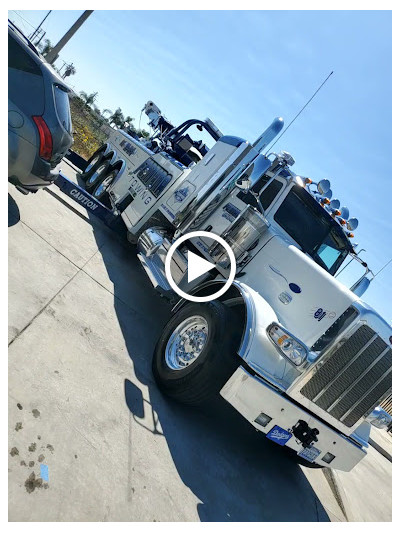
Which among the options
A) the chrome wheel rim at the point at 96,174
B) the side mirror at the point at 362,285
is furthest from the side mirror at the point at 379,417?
the chrome wheel rim at the point at 96,174

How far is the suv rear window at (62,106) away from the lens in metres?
4.41

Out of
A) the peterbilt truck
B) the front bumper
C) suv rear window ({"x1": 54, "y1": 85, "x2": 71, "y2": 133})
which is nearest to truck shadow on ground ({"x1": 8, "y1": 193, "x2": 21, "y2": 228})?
suv rear window ({"x1": 54, "y1": 85, "x2": 71, "y2": 133})

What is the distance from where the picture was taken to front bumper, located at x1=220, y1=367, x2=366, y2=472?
3494mm

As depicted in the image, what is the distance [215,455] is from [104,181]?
7.22 metres

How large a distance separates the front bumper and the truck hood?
27.4 inches

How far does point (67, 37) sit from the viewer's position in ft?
39.3

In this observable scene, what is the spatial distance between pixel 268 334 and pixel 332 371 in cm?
63

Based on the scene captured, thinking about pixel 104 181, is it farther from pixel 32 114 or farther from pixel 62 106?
pixel 32 114

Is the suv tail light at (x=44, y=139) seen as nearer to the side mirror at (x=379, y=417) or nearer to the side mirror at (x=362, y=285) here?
the side mirror at (x=362, y=285)

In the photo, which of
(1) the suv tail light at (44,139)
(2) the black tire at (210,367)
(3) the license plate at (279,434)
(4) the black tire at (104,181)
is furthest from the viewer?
(4) the black tire at (104,181)

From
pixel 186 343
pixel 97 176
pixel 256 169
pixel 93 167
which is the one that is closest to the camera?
pixel 186 343

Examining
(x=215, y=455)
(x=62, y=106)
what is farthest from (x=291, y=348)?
(x=62, y=106)

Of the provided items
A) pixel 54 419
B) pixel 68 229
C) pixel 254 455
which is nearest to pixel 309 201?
pixel 254 455

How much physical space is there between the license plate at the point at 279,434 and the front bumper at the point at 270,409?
29mm
